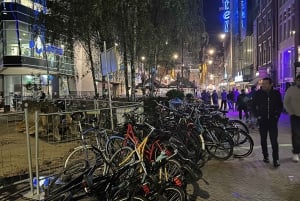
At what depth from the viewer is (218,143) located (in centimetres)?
876

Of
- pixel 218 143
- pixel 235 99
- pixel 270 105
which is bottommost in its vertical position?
pixel 218 143

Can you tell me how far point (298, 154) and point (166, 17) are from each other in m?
11.4

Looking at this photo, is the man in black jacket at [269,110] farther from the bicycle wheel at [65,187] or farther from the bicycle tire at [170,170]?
the bicycle wheel at [65,187]

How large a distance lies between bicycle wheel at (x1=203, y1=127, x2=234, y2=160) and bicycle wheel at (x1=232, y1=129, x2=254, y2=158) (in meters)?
0.53

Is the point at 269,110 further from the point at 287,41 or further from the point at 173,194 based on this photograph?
the point at 287,41

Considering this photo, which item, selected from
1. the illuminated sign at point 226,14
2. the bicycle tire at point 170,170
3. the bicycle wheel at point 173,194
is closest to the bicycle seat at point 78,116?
the bicycle tire at point 170,170

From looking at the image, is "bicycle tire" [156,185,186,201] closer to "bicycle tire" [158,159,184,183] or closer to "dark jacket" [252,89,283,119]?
"bicycle tire" [158,159,184,183]

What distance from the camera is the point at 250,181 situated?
6977 mm

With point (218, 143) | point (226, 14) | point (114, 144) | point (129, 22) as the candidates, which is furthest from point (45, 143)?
point (226, 14)

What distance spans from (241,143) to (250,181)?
260 cm

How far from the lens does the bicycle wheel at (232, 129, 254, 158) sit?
30.6ft

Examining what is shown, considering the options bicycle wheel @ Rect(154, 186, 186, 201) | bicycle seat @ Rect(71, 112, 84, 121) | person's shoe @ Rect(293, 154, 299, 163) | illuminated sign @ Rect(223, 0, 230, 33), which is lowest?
person's shoe @ Rect(293, 154, 299, 163)

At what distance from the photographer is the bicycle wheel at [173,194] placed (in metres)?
4.95

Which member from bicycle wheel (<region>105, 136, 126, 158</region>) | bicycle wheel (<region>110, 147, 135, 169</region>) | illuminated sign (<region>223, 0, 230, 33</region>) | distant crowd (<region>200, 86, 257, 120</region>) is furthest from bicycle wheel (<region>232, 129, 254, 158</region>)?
illuminated sign (<region>223, 0, 230, 33</region>)
